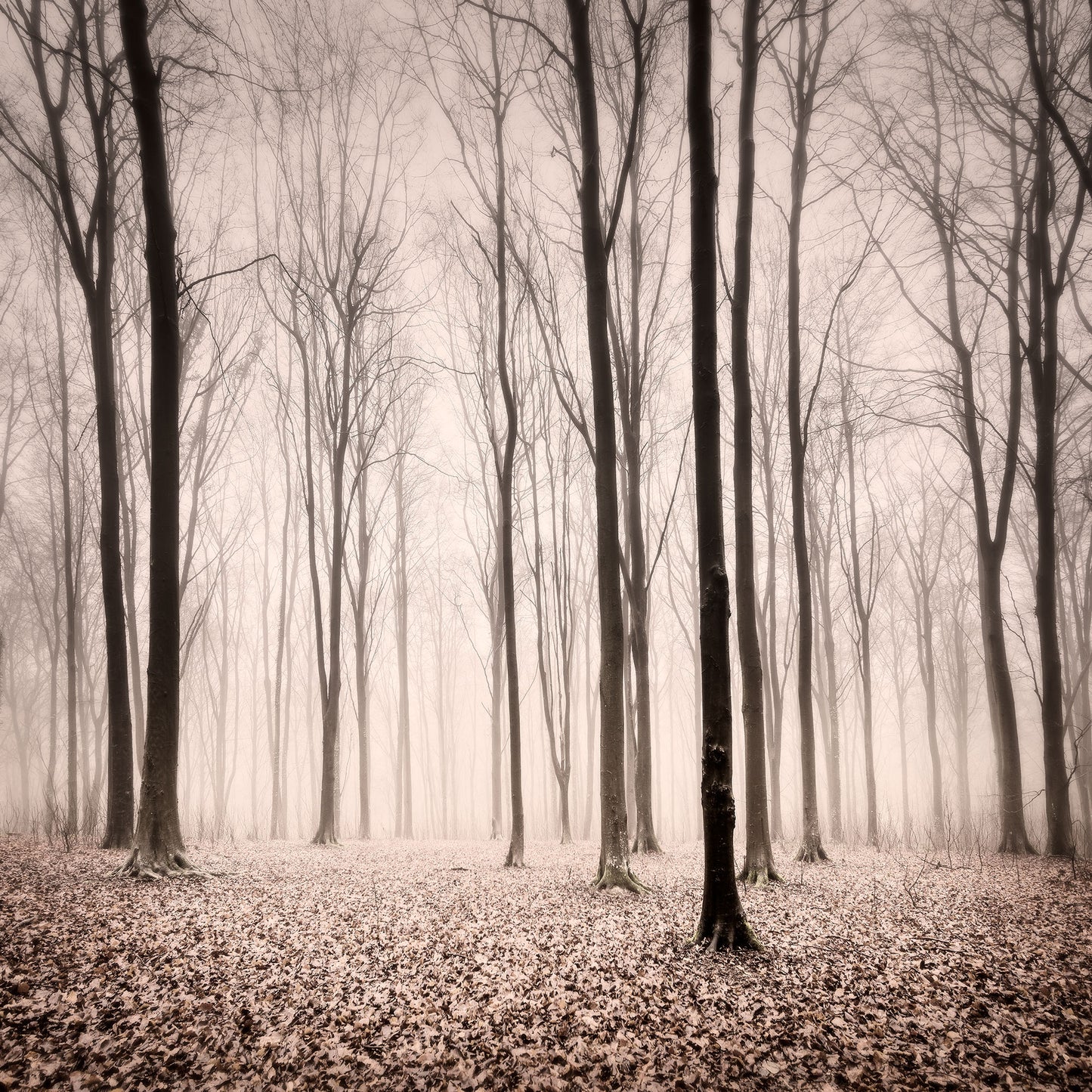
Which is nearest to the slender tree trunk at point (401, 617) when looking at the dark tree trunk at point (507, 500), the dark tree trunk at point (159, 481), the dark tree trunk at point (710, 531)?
the dark tree trunk at point (507, 500)

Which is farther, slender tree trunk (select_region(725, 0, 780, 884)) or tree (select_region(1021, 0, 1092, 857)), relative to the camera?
tree (select_region(1021, 0, 1092, 857))

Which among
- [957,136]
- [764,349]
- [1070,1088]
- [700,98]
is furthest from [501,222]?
[1070,1088]

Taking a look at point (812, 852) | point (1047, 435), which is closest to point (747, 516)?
point (812, 852)

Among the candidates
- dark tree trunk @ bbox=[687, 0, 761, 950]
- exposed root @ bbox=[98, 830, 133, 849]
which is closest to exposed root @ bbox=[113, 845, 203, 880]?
exposed root @ bbox=[98, 830, 133, 849]

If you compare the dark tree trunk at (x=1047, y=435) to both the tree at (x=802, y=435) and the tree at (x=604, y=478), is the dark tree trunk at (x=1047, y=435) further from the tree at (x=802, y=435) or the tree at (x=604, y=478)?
the tree at (x=604, y=478)

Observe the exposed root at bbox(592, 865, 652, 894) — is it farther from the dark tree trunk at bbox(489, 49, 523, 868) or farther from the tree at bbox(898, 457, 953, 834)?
the tree at bbox(898, 457, 953, 834)

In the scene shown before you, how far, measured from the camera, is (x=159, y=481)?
5.77 m

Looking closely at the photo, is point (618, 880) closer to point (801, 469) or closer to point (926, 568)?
point (801, 469)

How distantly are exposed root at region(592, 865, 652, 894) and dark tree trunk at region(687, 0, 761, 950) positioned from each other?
1.67m

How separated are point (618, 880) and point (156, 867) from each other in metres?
4.26

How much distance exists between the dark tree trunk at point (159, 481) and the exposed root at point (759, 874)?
552 centimetres

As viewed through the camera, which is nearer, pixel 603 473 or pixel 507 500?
pixel 603 473

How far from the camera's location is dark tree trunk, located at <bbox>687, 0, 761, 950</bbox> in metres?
3.77

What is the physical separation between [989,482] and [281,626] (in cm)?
2049
